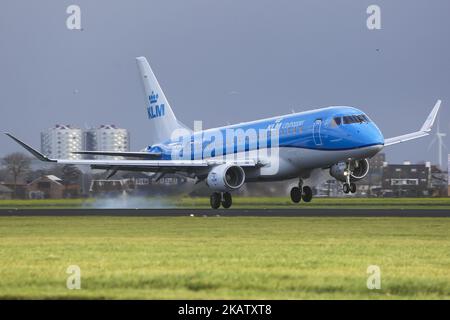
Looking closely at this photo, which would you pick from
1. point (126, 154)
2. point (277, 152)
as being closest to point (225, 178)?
point (277, 152)

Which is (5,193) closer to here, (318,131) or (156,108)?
(156,108)

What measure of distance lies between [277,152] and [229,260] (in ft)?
107

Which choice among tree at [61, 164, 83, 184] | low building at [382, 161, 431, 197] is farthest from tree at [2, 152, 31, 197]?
low building at [382, 161, 431, 197]

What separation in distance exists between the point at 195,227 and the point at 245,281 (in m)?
17.4

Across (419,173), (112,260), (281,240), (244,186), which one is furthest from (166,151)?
(419,173)

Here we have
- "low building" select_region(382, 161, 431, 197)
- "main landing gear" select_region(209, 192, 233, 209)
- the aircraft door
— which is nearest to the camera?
the aircraft door

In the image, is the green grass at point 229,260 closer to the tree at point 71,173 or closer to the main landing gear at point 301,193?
the main landing gear at point 301,193

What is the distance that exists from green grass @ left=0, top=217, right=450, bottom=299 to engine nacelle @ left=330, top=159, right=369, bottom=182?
52.5ft

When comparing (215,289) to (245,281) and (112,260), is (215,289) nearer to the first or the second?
(245,281)

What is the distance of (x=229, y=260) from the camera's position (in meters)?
23.1

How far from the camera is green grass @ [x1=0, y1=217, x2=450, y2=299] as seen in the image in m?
18.4
